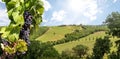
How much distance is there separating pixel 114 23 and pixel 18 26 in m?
91.8

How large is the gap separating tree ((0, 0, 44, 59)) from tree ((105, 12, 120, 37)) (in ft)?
293

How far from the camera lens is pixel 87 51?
17512cm

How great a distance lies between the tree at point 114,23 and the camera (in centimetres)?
9238

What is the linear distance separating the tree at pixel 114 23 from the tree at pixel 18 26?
8940cm

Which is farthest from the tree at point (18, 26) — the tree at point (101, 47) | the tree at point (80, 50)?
the tree at point (80, 50)

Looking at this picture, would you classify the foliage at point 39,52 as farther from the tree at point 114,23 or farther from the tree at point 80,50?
the tree at point 80,50

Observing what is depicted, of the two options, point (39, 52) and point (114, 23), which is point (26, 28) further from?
point (39, 52)

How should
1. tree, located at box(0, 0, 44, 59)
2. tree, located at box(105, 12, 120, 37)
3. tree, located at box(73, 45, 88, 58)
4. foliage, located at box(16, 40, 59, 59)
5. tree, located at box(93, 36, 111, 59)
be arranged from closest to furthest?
tree, located at box(0, 0, 44, 59), tree, located at box(105, 12, 120, 37), foliage, located at box(16, 40, 59, 59), tree, located at box(93, 36, 111, 59), tree, located at box(73, 45, 88, 58)

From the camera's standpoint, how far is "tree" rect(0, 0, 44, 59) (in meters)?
3.51

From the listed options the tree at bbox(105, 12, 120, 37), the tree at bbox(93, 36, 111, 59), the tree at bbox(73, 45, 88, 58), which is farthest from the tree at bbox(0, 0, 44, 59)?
the tree at bbox(73, 45, 88, 58)

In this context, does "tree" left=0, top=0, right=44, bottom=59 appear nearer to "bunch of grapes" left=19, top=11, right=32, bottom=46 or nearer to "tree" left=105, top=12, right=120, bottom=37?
"bunch of grapes" left=19, top=11, right=32, bottom=46

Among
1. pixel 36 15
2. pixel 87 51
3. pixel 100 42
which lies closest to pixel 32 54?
pixel 100 42

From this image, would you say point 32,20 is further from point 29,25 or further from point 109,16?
point 109,16

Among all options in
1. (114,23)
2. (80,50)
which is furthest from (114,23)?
(80,50)
